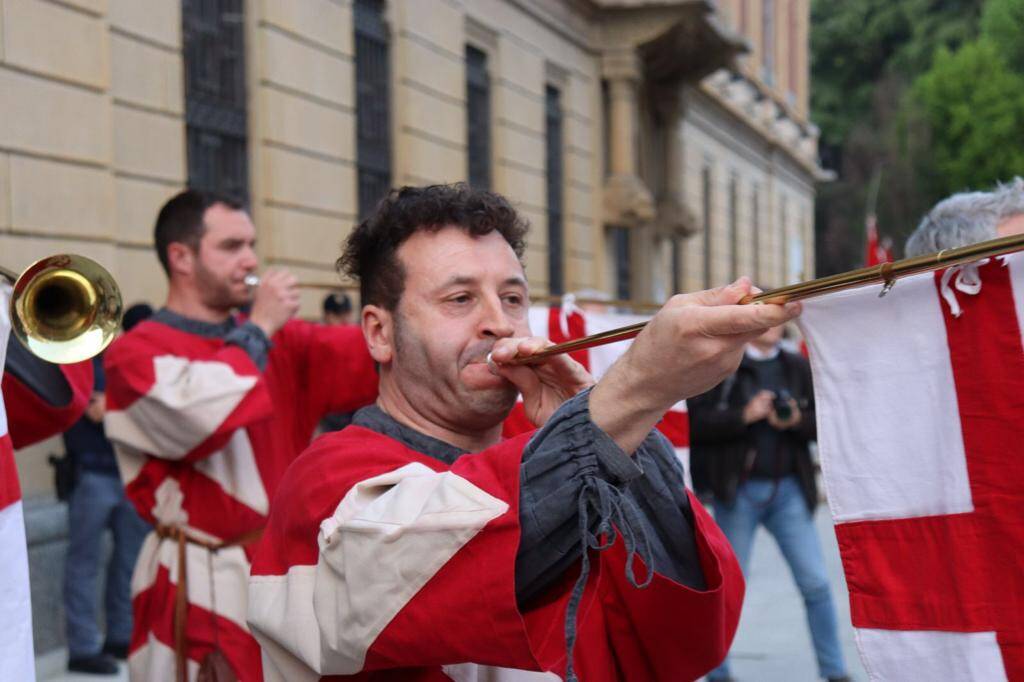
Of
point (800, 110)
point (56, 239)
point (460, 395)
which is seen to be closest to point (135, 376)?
point (460, 395)

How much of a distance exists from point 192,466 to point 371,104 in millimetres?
7148

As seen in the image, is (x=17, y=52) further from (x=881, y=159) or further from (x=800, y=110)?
(x=881, y=159)

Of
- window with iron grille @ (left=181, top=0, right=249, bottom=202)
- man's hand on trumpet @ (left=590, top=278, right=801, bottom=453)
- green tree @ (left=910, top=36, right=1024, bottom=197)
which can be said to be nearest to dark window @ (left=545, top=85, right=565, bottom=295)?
window with iron grille @ (left=181, top=0, right=249, bottom=202)

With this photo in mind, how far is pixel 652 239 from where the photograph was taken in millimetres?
19375

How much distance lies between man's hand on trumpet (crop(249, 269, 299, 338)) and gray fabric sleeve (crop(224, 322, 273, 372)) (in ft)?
0.11

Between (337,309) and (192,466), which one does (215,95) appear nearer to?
(337,309)

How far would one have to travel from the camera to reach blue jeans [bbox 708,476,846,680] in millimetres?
6062

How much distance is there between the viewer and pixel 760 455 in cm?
647

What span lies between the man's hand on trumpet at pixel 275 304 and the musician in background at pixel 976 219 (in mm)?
1996

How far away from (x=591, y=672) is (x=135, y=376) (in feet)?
7.86

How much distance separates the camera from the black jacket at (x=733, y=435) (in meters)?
6.47

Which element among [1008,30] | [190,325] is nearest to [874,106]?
[1008,30]

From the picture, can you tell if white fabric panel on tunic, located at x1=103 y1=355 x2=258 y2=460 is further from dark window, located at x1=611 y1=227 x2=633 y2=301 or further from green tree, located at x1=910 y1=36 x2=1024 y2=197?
green tree, located at x1=910 y1=36 x2=1024 y2=197

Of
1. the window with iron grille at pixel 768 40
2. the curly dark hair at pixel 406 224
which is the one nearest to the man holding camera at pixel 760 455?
the curly dark hair at pixel 406 224
